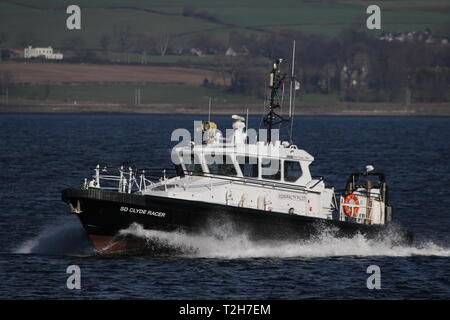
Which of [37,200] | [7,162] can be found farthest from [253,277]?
[7,162]

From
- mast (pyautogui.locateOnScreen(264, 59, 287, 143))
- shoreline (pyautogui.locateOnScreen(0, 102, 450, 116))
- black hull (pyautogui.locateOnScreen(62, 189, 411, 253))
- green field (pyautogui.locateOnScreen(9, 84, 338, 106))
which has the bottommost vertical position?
black hull (pyautogui.locateOnScreen(62, 189, 411, 253))

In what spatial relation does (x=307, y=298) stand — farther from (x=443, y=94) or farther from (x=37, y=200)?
(x=443, y=94)

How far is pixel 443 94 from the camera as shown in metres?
191

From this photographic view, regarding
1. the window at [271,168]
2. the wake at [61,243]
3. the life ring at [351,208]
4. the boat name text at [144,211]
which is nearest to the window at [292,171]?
the window at [271,168]

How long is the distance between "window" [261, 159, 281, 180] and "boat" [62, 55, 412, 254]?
28mm

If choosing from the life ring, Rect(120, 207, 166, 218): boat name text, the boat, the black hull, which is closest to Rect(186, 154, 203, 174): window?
the boat

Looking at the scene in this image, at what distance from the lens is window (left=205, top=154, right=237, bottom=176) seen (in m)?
29.8

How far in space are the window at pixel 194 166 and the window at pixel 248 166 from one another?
1.10m

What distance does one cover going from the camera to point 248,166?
2995 centimetres

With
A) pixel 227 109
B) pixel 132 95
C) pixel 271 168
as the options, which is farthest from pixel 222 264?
pixel 132 95

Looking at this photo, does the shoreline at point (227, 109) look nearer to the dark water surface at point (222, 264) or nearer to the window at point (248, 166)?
the dark water surface at point (222, 264)

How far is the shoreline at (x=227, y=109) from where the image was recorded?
579 feet
